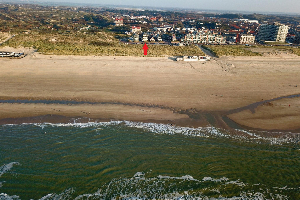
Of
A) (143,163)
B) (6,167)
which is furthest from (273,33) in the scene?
(6,167)

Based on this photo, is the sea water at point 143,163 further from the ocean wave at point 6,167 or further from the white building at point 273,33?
the white building at point 273,33

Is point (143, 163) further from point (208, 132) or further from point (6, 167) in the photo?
point (6, 167)

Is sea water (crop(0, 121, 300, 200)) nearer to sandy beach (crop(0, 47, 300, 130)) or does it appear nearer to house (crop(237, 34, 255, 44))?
sandy beach (crop(0, 47, 300, 130))

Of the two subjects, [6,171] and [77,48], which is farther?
[77,48]

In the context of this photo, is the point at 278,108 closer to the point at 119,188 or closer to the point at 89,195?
the point at 119,188

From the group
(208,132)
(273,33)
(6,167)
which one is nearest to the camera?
(6,167)

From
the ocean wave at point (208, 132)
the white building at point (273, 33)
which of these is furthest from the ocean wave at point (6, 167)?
the white building at point (273, 33)
